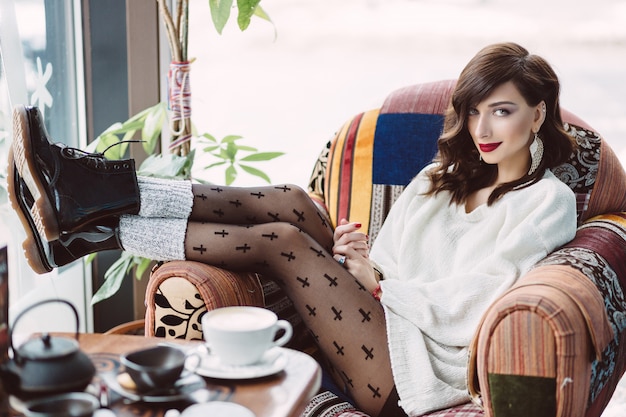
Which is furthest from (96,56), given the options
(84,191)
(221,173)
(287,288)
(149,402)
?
(149,402)

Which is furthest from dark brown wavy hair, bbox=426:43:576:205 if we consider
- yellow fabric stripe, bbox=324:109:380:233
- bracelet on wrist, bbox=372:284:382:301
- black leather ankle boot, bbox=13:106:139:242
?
black leather ankle boot, bbox=13:106:139:242

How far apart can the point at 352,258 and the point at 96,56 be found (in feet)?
4.36

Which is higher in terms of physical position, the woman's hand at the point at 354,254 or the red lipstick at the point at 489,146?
the red lipstick at the point at 489,146

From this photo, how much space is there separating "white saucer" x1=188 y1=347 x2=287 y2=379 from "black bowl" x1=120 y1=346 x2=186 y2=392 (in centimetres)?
5

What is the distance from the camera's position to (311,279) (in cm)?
161

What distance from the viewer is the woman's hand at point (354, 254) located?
5.70 feet

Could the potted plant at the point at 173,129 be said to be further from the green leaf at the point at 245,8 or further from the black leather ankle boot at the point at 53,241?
the black leather ankle boot at the point at 53,241

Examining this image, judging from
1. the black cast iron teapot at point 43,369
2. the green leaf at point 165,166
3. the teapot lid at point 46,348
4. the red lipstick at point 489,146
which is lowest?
the green leaf at point 165,166

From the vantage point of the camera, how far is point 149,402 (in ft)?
3.07

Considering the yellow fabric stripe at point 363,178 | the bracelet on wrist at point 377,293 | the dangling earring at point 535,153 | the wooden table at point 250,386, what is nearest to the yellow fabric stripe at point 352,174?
the yellow fabric stripe at point 363,178

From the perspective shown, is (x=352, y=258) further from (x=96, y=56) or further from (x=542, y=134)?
(x=96, y=56)

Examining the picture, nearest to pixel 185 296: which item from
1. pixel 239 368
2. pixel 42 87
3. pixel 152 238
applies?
pixel 152 238

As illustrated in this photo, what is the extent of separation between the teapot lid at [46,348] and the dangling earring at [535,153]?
1.28 meters

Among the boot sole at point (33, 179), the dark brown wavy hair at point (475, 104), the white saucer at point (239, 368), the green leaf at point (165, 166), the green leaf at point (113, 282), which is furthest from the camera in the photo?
the green leaf at point (113, 282)
